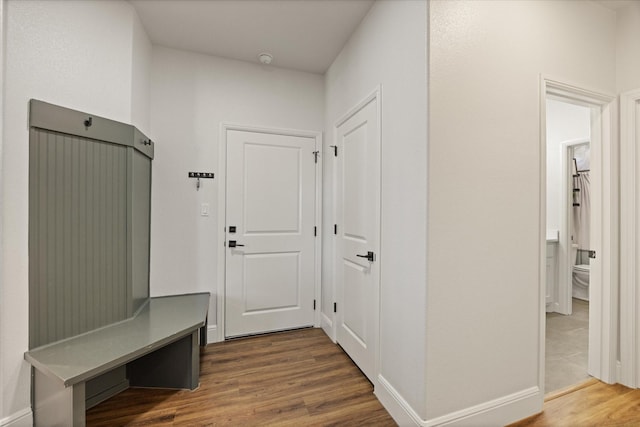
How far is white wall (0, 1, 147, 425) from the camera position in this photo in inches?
60.1

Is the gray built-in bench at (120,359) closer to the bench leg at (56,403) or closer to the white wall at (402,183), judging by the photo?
the bench leg at (56,403)

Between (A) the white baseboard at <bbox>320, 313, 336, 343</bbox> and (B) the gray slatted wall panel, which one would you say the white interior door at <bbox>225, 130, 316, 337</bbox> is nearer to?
(A) the white baseboard at <bbox>320, 313, 336, 343</bbox>

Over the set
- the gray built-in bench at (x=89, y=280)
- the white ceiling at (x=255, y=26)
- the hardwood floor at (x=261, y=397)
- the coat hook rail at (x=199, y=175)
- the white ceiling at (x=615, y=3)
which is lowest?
the hardwood floor at (x=261, y=397)

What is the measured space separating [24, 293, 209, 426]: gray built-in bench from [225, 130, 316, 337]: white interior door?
1.71ft

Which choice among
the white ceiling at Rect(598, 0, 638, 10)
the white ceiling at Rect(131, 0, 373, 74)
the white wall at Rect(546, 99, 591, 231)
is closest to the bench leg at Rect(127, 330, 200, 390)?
the white ceiling at Rect(131, 0, 373, 74)

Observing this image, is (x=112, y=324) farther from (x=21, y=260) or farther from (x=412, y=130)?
(x=412, y=130)

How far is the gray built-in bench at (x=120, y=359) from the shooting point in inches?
57.0

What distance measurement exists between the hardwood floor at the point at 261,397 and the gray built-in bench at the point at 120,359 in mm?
129

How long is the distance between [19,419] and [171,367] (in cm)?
75

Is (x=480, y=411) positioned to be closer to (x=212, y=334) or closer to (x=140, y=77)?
(x=212, y=334)

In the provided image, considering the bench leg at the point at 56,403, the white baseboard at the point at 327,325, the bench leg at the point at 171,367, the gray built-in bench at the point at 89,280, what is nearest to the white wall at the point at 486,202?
the white baseboard at the point at 327,325

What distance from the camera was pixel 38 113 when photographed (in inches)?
63.8

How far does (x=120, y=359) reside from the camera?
5.15 ft

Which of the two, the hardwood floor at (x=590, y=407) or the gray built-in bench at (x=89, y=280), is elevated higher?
the gray built-in bench at (x=89, y=280)
